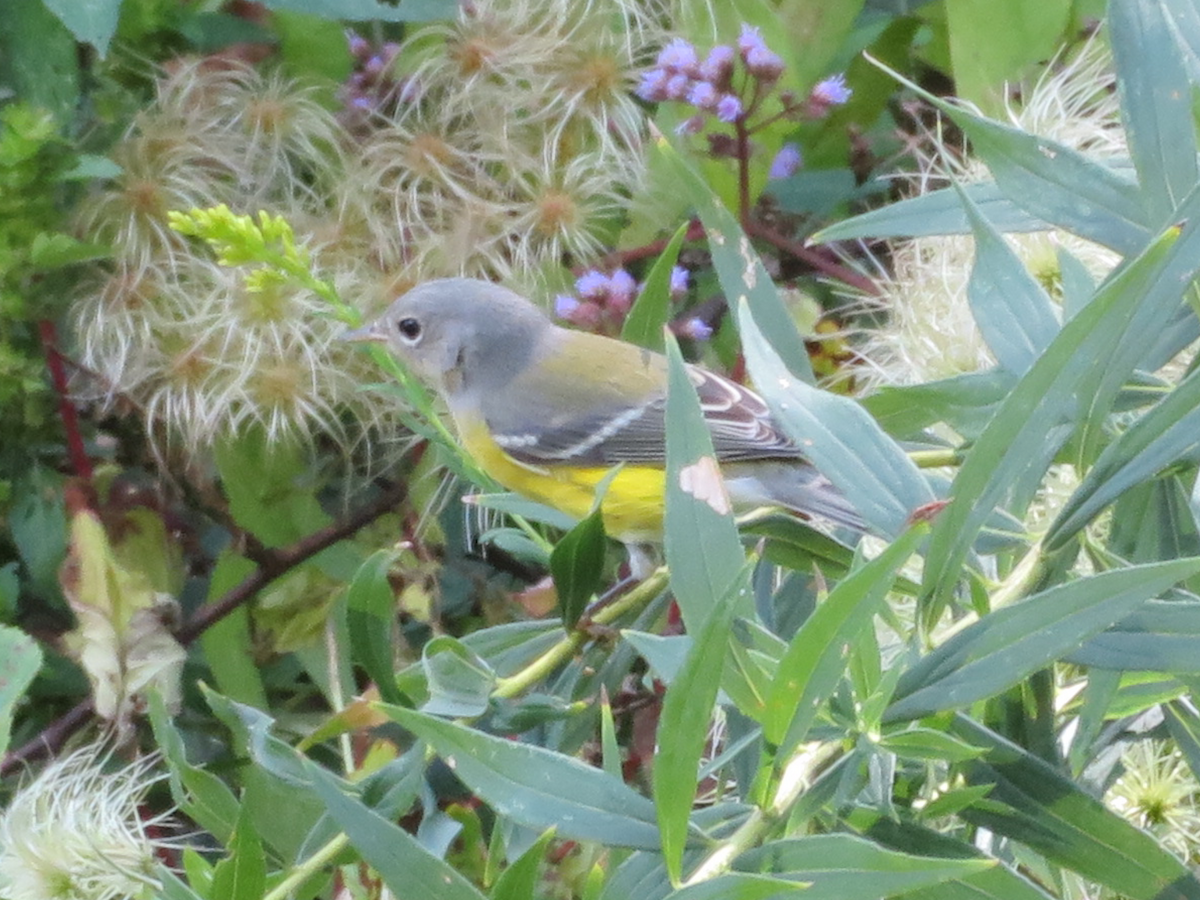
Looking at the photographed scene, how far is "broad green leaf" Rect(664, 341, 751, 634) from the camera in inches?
17.2

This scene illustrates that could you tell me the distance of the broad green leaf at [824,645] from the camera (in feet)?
1.28

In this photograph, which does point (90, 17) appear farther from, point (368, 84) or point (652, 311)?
point (652, 311)

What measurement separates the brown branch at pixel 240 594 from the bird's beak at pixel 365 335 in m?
0.14

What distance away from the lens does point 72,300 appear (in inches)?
45.6

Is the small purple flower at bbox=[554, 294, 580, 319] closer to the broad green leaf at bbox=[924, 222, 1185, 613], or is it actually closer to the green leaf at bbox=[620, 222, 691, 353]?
the green leaf at bbox=[620, 222, 691, 353]

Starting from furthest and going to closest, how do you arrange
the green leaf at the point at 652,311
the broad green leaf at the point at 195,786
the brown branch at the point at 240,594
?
the brown branch at the point at 240,594
the green leaf at the point at 652,311
the broad green leaf at the point at 195,786

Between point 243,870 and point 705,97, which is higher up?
point 705,97

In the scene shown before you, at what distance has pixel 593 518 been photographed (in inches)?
23.5

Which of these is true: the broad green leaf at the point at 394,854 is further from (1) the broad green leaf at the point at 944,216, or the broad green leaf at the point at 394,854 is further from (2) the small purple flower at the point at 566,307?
(2) the small purple flower at the point at 566,307

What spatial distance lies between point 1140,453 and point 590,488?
74cm

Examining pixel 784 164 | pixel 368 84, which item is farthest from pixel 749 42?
pixel 368 84

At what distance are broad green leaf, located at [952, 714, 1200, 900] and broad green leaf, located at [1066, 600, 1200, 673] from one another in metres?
0.05

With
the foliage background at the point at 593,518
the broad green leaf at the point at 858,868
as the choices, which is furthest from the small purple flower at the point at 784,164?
the broad green leaf at the point at 858,868

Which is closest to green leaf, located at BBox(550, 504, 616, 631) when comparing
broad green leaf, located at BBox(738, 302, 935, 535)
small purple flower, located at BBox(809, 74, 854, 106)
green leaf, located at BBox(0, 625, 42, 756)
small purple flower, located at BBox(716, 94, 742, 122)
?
broad green leaf, located at BBox(738, 302, 935, 535)
